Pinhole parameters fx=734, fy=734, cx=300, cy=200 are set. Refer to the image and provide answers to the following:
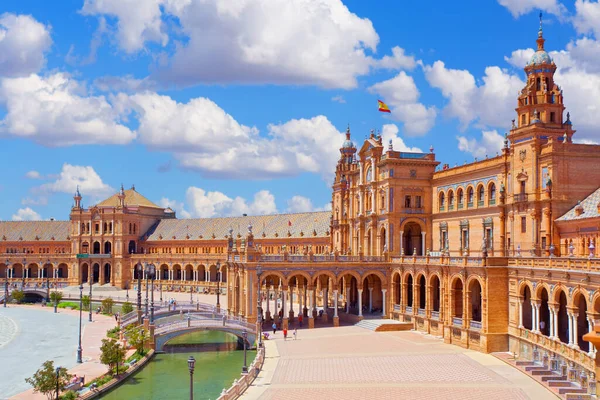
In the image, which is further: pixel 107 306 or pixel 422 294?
pixel 107 306

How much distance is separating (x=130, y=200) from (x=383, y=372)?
342 ft

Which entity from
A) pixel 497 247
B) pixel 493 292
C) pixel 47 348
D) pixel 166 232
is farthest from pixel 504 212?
pixel 166 232

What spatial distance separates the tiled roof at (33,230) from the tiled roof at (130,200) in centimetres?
1174

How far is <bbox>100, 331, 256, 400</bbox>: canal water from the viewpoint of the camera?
173 feet

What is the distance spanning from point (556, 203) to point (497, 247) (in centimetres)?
907

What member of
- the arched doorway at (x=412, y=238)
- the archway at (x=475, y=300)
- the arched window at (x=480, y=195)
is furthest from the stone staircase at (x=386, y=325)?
the arched window at (x=480, y=195)

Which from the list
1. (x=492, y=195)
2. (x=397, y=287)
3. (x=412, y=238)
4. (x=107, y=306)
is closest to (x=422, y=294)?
(x=397, y=287)

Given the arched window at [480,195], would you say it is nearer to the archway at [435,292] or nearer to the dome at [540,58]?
the archway at [435,292]

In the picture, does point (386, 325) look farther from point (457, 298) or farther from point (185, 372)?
point (185, 372)

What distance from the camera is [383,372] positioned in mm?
51156

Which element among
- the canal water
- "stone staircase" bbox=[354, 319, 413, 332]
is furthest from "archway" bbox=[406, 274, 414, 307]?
the canal water

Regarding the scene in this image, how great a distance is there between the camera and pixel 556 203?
5881 cm

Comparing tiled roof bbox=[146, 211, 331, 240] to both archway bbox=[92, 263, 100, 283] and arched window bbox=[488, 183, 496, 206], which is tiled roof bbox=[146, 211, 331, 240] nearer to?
archway bbox=[92, 263, 100, 283]

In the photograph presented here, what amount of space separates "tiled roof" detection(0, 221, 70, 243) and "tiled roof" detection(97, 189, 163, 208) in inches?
462
